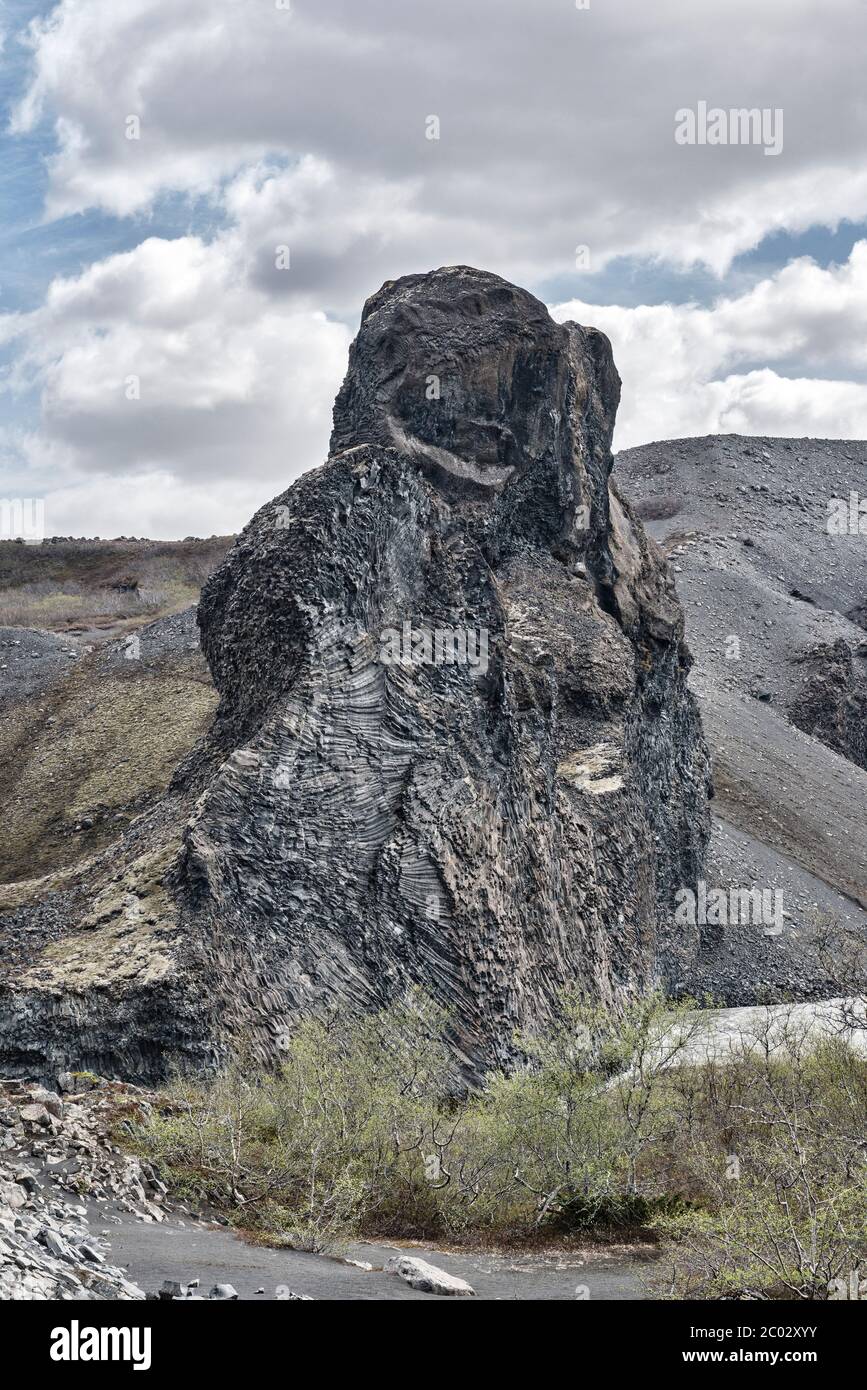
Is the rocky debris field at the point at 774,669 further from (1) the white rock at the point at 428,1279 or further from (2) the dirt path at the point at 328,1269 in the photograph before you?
(1) the white rock at the point at 428,1279

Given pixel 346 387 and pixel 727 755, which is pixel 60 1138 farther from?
pixel 727 755

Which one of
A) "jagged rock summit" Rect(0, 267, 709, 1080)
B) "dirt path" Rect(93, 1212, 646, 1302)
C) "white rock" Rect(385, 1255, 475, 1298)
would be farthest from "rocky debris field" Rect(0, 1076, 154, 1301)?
"jagged rock summit" Rect(0, 267, 709, 1080)

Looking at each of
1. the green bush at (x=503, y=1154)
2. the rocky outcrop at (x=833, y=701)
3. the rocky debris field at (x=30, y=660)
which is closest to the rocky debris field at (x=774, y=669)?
the rocky outcrop at (x=833, y=701)

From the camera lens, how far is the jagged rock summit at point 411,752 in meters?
20.2

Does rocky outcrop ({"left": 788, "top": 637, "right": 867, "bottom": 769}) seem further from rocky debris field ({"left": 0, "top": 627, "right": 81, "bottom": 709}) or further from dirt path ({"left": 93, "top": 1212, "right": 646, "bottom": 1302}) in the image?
dirt path ({"left": 93, "top": 1212, "right": 646, "bottom": 1302})

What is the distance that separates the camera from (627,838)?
99.8ft

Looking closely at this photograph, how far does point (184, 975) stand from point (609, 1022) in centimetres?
933

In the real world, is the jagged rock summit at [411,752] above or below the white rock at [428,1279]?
above

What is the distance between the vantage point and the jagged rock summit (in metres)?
20.2

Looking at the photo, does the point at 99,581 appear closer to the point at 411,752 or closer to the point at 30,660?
the point at 30,660

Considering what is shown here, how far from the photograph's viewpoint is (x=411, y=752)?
23.1m

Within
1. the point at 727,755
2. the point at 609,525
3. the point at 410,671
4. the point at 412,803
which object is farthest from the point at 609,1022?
the point at 727,755

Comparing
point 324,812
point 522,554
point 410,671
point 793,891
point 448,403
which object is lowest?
point 793,891

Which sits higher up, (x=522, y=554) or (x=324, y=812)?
(x=522, y=554)
